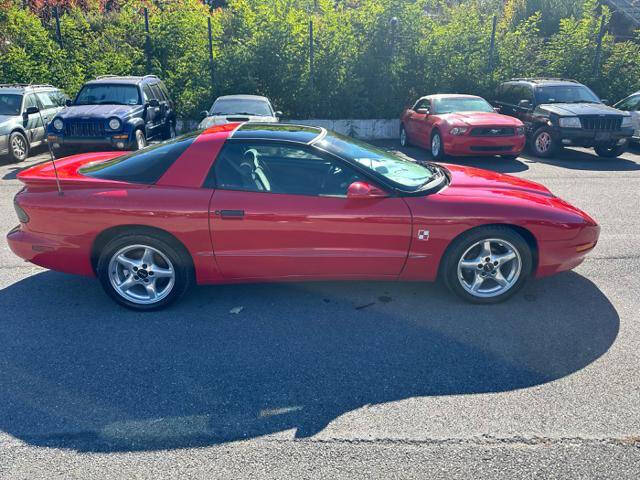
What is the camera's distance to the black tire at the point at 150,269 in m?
4.11

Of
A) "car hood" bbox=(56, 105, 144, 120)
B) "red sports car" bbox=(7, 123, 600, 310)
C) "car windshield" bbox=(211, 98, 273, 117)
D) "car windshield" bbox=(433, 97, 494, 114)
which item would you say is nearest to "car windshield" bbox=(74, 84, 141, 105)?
"car hood" bbox=(56, 105, 144, 120)

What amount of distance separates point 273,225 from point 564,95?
34.7ft

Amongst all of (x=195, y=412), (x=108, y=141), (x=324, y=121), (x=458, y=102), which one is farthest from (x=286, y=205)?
(x=324, y=121)

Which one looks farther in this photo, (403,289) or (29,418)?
(403,289)

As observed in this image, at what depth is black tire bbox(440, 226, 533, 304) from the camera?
13.7 ft

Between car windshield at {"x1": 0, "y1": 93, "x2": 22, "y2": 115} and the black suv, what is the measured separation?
11.1 metres

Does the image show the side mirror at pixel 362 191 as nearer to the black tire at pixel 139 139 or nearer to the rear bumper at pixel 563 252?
the rear bumper at pixel 563 252

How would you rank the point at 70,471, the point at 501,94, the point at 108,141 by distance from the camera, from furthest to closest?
the point at 501,94 < the point at 108,141 < the point at 70,471

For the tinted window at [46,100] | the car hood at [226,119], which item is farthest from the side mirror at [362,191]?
the tinted window at [46,100]

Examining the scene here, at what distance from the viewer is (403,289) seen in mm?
4656

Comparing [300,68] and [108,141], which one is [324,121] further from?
[108,141]

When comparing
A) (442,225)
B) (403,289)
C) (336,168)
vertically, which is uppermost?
(336,168)

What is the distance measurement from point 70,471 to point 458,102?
1112 cm

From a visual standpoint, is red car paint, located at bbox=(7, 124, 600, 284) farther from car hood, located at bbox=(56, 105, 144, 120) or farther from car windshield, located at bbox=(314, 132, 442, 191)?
car hood, located at bbox=(56, 105, 144, 120)
